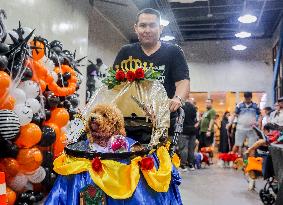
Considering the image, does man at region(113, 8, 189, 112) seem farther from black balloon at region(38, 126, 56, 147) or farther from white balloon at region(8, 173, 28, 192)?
white balloon at region(8, 173, 28, 192)

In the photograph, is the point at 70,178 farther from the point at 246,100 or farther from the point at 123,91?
the point at 246,100

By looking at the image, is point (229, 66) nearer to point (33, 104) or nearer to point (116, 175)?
point (33, 104)

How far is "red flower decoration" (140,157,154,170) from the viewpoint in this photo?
2.14m

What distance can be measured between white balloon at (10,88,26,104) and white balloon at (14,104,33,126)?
0.18 ft

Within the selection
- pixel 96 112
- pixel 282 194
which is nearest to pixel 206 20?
pixel 282 194

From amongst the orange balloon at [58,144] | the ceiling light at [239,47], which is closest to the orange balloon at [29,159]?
the orange balloon at [58,144]

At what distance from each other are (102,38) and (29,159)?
7589 millimetres

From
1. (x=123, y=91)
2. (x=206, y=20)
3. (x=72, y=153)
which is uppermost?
(x=206, y=20)

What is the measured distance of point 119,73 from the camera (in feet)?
8.70

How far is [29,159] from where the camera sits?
4.03 metres

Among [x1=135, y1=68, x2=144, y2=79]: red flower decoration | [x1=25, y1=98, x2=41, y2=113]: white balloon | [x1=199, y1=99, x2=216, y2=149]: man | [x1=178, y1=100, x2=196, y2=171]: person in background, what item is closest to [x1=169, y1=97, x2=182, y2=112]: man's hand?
[x1=135, y1=68, x2=144, y2=79]: red flower decoration

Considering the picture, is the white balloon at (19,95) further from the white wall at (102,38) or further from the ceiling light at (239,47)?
the ceiling light at (239,47)

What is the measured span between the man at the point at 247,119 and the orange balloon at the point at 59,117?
4696 mm

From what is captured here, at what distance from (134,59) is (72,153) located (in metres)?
0.91
